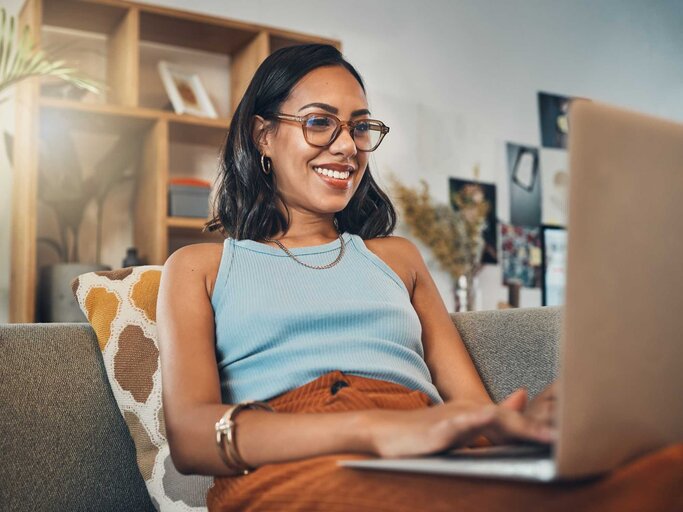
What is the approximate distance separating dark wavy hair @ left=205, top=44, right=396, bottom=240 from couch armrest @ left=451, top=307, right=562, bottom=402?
252mm

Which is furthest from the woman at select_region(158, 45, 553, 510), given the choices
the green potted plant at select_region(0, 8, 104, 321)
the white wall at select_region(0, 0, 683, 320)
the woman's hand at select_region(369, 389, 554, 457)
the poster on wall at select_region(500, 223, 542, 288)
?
the poster on wall at select_region(500, 223, 542, 288)

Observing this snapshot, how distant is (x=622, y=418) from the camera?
68 cm

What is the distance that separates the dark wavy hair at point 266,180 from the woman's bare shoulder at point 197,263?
124mm

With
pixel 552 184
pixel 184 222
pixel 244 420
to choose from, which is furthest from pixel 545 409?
pixel 552 184

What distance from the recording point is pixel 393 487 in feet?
2.58

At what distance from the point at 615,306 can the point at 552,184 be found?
3.97 meters

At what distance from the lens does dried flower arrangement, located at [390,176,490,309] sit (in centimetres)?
392

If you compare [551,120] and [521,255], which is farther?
[551,120]

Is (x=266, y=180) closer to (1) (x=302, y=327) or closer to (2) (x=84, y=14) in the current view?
(1) (x=302, y=327)

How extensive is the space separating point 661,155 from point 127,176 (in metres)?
2.77

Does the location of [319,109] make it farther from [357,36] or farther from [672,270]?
[357,36]

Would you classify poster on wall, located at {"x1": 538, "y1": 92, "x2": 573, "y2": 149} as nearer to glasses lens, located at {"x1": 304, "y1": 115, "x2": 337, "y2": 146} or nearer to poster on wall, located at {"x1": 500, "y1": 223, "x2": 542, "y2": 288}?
poster on wall, located at {"x1": 500, "y1": 223, "x2": 542, "y2": 288}

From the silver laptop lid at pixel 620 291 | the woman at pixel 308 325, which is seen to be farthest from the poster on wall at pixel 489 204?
the silver laptop lid at pixel 620 291

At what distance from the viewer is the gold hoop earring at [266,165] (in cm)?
152
